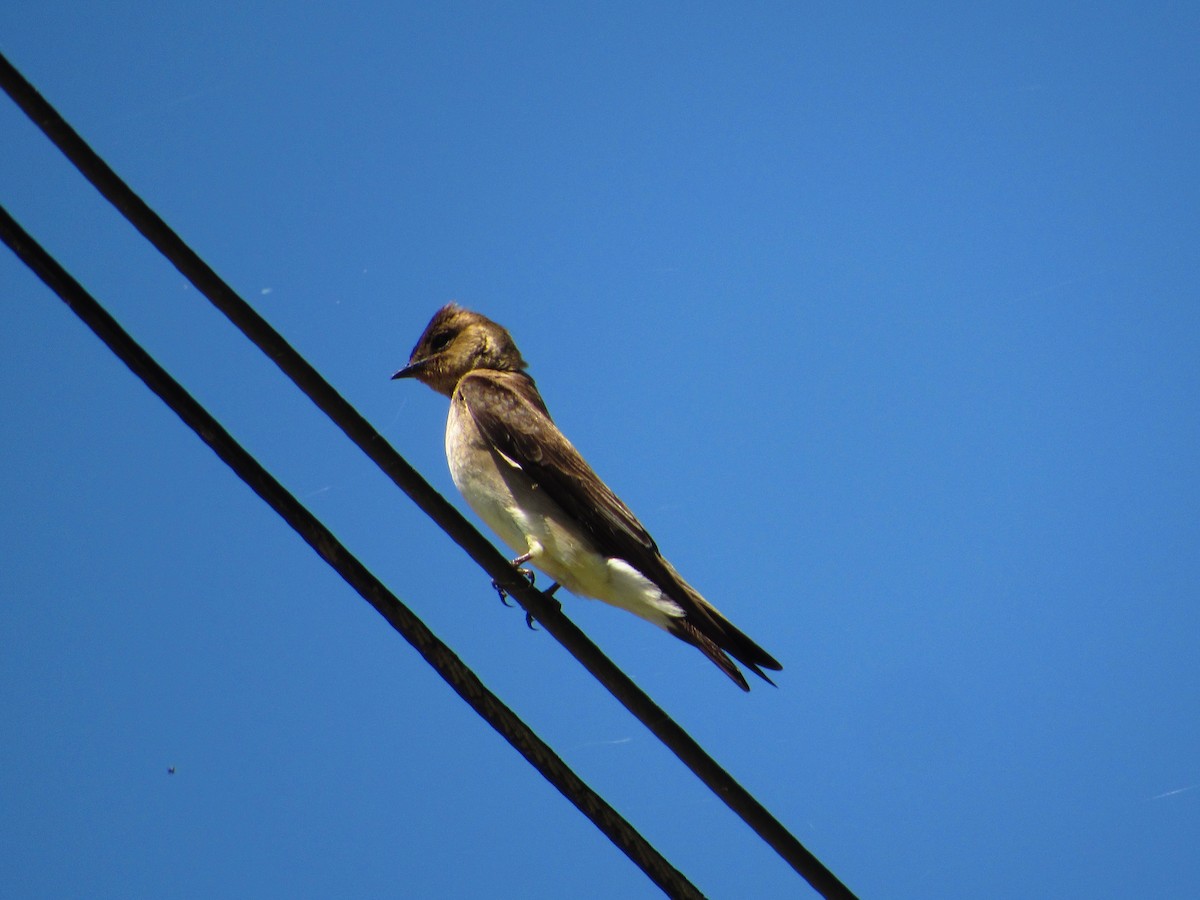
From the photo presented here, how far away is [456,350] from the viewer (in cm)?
822

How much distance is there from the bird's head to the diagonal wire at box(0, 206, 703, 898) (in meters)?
4.52

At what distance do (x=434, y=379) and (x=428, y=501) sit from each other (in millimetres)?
4588

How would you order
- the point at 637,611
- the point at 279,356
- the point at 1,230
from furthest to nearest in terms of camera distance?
the point at 637,611
the point at 279,356
the point at 1,230

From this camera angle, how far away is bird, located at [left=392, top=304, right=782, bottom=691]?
5.73 m

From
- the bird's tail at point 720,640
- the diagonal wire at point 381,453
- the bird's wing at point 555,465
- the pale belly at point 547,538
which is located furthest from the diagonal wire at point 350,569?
the bird's wing at point 555,465

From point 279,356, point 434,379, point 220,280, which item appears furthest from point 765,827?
point 434,379

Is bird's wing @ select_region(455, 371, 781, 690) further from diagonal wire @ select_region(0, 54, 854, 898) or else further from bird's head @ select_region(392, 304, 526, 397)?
diagonal wire @ select_region(0, 54, 854, 898)

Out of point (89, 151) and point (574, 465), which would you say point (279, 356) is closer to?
point (89, 151)

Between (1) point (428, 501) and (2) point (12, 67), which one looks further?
(1) point (428, 501)

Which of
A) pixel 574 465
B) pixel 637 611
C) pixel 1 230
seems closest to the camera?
pixel 1 230

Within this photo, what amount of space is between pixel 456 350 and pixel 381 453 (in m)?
4.60

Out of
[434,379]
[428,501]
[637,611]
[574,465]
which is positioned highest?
[434,379]

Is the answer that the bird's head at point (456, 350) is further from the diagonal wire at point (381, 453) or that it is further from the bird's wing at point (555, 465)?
the diagonal wire at point (381, 453)

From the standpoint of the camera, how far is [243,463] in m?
3.41
